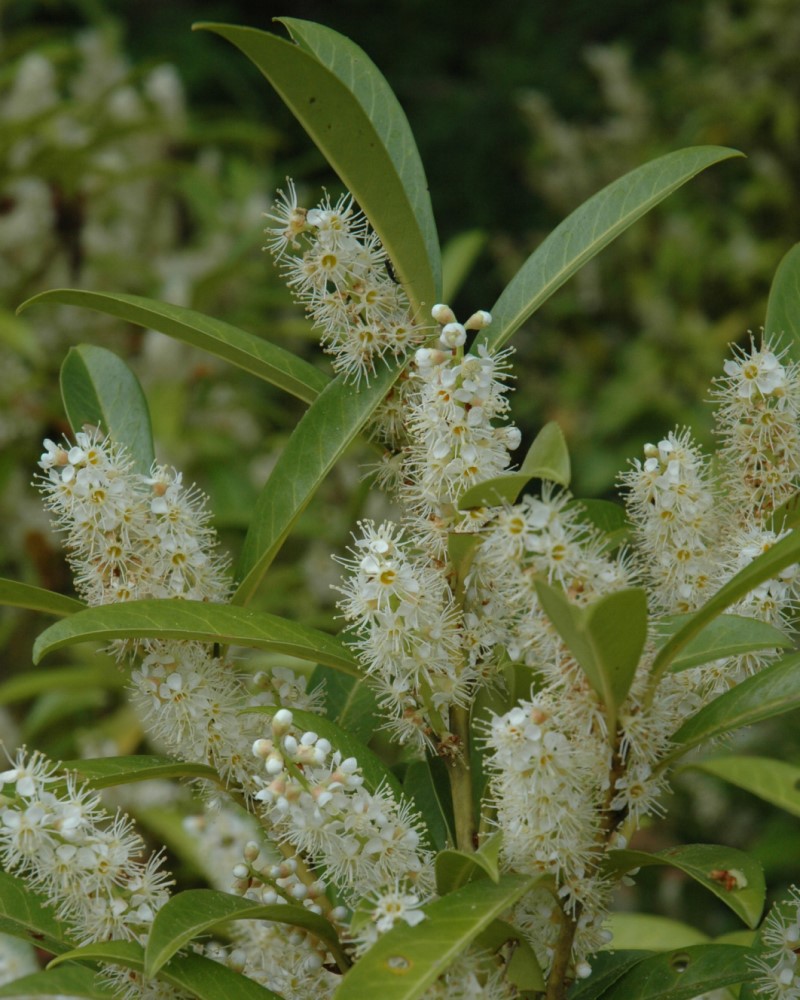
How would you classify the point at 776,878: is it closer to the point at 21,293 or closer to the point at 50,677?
the point at 50,677

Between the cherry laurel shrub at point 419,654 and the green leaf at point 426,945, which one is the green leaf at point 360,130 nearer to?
the cherry laurel shrub at point 419,654

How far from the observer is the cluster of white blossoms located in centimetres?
100

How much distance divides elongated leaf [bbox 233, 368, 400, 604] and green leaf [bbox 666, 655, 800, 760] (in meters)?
0.36

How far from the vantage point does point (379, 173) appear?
97cm

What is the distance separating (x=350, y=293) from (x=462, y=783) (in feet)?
1.38

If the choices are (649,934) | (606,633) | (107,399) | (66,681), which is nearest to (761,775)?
(606,633)

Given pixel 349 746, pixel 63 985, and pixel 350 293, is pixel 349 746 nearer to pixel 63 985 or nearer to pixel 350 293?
pixel 63 985

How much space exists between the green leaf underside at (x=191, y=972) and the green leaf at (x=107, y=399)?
1.42ft

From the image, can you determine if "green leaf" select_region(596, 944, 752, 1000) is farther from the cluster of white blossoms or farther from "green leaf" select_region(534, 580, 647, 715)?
the cluster of white blossoms

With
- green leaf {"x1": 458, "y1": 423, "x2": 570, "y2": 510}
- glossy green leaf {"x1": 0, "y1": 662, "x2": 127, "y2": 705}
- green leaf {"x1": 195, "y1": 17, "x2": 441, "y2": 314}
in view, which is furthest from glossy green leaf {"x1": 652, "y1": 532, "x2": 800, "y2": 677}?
glossy green leaf {"x1": 0, "y1": 662, "x2": 127, "y2": 705}

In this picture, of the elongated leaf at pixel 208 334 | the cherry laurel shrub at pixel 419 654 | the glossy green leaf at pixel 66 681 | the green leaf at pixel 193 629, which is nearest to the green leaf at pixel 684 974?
the cherry laurel shrub at pixel 419 654

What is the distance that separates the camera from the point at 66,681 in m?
2.79

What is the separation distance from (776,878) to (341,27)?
4.08 m

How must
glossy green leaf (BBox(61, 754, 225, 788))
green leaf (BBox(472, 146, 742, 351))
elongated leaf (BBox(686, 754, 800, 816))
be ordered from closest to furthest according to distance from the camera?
elongated leaf (BBox(686, 754, 800, 816)) < glossy green leaf (BBox(61, 754, 225, 788)) < green leaf (BBox(472, 146, 742, 351))
